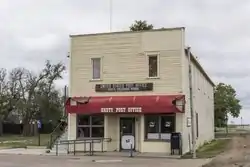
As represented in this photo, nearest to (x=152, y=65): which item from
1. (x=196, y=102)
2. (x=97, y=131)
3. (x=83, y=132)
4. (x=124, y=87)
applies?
(x=124, y=87)

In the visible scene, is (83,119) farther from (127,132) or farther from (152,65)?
(152,65)

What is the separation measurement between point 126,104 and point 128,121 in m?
1.65

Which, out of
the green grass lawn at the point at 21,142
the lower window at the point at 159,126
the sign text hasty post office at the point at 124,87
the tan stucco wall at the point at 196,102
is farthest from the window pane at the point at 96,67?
the green grass lawn at the point at 21,142

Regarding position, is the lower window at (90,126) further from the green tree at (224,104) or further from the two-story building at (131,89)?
the green tree at (224,104)

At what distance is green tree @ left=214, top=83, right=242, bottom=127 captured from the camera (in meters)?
74.8

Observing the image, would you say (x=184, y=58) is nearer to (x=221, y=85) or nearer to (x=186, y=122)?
(x=186, y=122)

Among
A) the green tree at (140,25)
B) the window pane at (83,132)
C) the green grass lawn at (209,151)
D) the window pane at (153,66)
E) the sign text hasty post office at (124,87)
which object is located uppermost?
the green tree at (140,25)

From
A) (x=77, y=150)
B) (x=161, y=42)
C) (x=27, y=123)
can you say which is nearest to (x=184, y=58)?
(x=161, y=42)

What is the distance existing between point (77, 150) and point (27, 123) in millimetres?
39274

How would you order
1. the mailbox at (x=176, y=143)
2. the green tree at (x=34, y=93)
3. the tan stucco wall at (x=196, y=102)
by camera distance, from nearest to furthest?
the mailbox at (x=176, y=143), the tan stucco wall at (x=196, y=102), the green tree at (x=34, y=93)

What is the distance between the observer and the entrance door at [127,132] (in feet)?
94.6

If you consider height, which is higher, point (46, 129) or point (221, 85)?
point (221, 85)

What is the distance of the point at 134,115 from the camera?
29.1 metres

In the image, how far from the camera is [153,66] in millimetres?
29047
